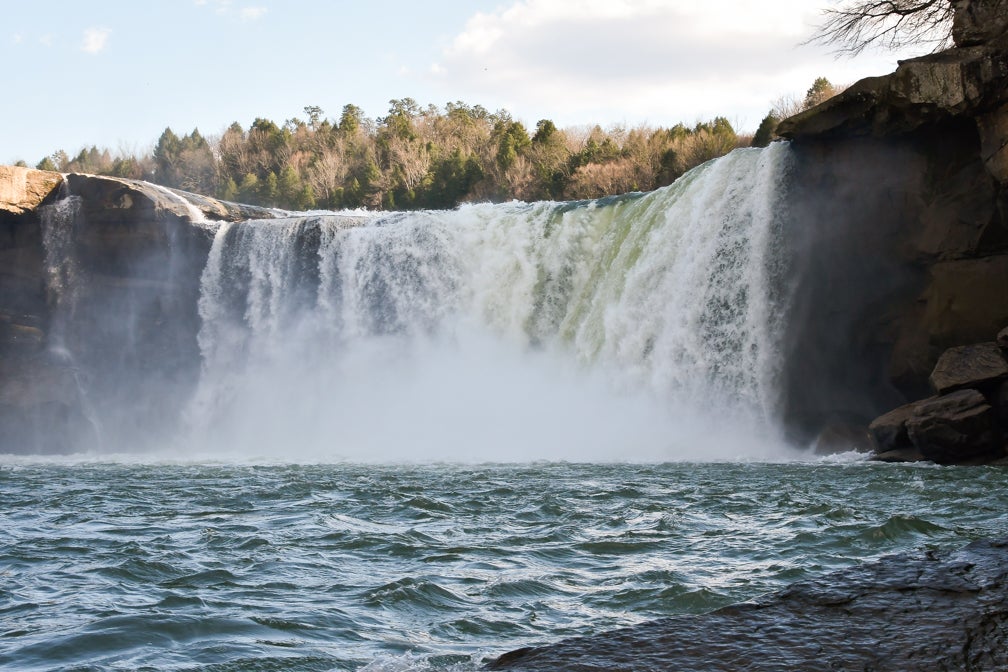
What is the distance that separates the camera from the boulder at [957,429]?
1470 centimetres

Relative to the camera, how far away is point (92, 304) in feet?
89.9

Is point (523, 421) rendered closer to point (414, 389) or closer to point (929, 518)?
point (414, 389)

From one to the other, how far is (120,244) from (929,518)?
2257cm

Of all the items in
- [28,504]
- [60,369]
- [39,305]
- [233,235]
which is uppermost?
[233,235]

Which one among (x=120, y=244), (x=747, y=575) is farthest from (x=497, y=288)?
(x=747, y=575)

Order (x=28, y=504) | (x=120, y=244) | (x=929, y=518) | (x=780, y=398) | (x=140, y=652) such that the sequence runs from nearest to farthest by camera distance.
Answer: (x=140, y=652) < (x=929, y=518) < (x=28, y=504) < (x=780, y=398) < (x=120, y=244)

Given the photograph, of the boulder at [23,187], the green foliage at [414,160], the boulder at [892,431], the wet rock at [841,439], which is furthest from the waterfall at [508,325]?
the green foliage at [414,160]

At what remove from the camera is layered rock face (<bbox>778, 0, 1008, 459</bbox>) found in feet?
51.9

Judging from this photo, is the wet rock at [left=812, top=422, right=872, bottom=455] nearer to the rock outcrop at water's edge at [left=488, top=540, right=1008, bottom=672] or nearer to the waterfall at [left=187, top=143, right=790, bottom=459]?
the waterfall at [left=187, top=143, right=790, bottom=459]

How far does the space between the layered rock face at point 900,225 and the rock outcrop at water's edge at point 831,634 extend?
11199 millimetres

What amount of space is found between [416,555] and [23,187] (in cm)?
2184

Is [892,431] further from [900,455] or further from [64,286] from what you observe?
[64,286]

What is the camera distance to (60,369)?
27516 millimetres

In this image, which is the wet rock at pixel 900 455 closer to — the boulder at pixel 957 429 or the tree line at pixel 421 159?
the boulder at pixel 957 429
